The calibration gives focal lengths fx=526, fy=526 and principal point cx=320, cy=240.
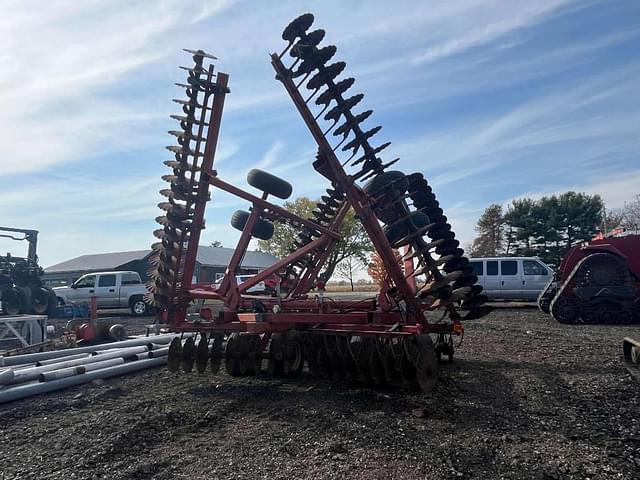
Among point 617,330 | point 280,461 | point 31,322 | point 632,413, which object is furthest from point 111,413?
point 617,330

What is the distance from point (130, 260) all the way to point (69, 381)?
36429 millimetres

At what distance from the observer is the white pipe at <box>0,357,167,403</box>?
6.05 m

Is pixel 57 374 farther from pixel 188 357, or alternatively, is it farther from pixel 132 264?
pixel 132 264

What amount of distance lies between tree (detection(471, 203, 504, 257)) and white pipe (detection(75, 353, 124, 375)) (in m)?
48.1

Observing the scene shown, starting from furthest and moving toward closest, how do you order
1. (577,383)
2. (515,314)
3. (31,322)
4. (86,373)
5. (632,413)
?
(515,314) < (31,322) < (86,373) < (577,383) < (632,413)

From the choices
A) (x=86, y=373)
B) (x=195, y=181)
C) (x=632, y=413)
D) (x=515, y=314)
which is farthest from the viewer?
(x=515, y=314)

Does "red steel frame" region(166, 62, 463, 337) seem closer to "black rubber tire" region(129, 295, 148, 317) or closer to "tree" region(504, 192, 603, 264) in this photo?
"black rubber tire" region(129, 295, 148, 317)

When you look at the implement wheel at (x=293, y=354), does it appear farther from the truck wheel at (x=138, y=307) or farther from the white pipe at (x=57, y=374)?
the truck wheel at (x=138, y=307)

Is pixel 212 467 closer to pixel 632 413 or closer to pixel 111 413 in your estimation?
pixel 111 413

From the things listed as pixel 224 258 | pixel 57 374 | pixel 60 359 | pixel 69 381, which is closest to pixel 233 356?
pixel 69 381

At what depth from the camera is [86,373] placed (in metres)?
7.00

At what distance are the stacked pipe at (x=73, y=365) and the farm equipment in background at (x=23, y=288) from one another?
10.4 meters

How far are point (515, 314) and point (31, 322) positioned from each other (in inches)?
531

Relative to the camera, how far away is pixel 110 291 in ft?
72.5
